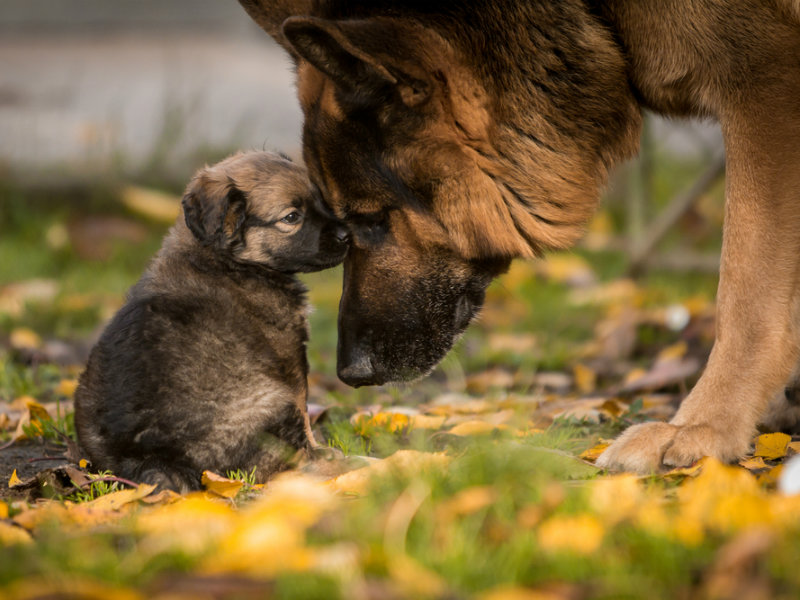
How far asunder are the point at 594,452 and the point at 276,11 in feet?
6.05

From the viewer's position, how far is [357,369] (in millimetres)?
3252

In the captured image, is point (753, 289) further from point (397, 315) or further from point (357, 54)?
point (357, 54)

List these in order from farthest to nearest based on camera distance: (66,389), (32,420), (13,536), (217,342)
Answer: (66,389), (32,420), (217,342), (13,536)

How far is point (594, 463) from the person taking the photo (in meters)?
2.87

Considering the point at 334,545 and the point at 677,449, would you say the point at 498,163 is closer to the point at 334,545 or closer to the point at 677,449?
the point at 677,449

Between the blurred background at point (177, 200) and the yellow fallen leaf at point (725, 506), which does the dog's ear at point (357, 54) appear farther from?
the blurred background at point (177, 200)

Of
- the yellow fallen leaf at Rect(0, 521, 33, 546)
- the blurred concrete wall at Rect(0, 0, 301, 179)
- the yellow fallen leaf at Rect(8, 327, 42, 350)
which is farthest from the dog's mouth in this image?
the blurred concrete wall at Rect(0, 0, 301, 179)

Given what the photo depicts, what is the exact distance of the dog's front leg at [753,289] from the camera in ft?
9.35

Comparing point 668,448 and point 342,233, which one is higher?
point 342,233

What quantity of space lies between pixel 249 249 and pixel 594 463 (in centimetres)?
132

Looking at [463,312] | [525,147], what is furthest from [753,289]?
[463,312]

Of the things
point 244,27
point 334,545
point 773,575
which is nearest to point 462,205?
point 334,545

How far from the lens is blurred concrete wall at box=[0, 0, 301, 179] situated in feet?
26.4

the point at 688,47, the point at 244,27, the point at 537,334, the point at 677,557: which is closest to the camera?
the point at 677,557
